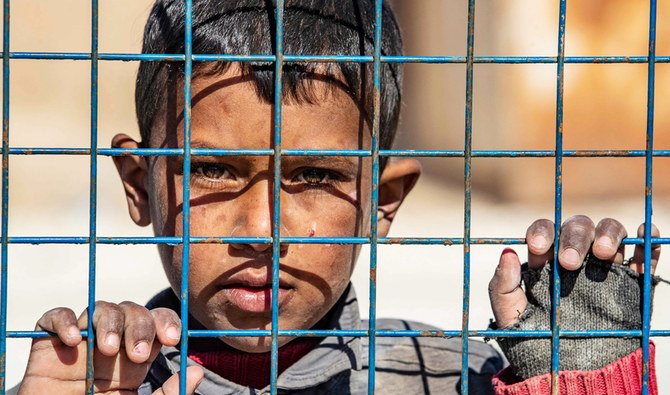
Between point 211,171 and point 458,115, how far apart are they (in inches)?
161

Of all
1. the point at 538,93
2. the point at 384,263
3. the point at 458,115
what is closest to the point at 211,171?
the point at 384,263

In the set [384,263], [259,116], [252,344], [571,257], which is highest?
[259,116]

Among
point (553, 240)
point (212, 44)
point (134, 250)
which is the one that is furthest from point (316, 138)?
point (134, 250)

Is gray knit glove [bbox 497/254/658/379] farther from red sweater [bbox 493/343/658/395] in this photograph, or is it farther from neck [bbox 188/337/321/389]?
neck [bbox 188/337/321/389]

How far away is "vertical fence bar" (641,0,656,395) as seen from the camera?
32.1 inches

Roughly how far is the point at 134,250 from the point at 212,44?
10.0 ft

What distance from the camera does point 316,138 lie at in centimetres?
104

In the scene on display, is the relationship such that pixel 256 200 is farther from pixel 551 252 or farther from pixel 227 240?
pixel 551 252

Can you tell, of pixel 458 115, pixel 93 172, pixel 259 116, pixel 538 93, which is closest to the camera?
pixel 93 172

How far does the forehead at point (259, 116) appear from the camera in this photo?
101cm

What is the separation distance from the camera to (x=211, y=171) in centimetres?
108

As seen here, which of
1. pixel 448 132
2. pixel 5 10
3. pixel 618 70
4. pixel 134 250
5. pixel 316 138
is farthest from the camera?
pixel 448 132

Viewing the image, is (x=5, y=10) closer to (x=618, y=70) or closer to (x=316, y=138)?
(x=316, y=138)

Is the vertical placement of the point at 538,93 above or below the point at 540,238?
above
